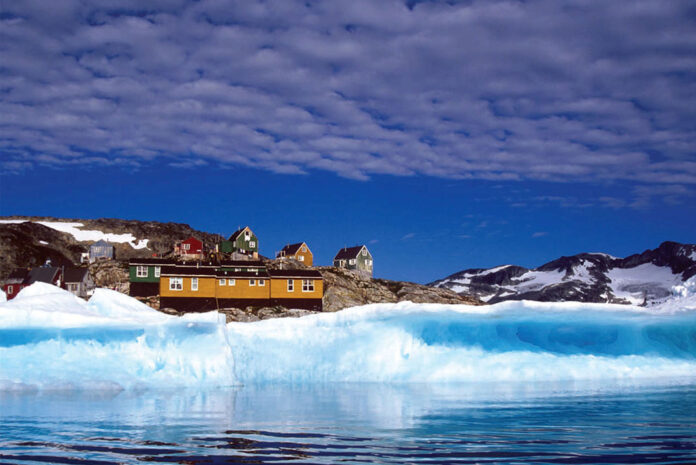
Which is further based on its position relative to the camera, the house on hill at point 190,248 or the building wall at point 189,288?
the house on hill at point 190,248

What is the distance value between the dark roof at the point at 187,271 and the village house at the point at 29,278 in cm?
1817

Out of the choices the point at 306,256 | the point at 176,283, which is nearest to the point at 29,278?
the point at 176,283

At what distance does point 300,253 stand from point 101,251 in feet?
98.3

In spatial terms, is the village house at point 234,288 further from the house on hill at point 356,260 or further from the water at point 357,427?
the water at point 357,427

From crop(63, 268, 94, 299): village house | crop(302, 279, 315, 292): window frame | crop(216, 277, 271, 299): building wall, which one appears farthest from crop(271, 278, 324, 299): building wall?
crop(63, 268, 94, 299): village house

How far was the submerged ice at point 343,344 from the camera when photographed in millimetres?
17766

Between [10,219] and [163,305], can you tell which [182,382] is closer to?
[163,305]

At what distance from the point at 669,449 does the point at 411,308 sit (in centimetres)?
1122

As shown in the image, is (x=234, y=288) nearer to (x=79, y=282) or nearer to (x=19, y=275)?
(x=79, y=282)

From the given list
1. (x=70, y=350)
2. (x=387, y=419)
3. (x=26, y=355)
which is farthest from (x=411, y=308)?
(x=26, y=355)

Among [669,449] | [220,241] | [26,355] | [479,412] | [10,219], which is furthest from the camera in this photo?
[10,219]

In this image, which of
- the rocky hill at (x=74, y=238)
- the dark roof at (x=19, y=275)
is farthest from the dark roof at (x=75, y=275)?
the rocky hill at (x=74, y=238)

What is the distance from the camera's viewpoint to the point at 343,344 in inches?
765

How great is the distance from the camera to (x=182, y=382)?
18.1 meters
